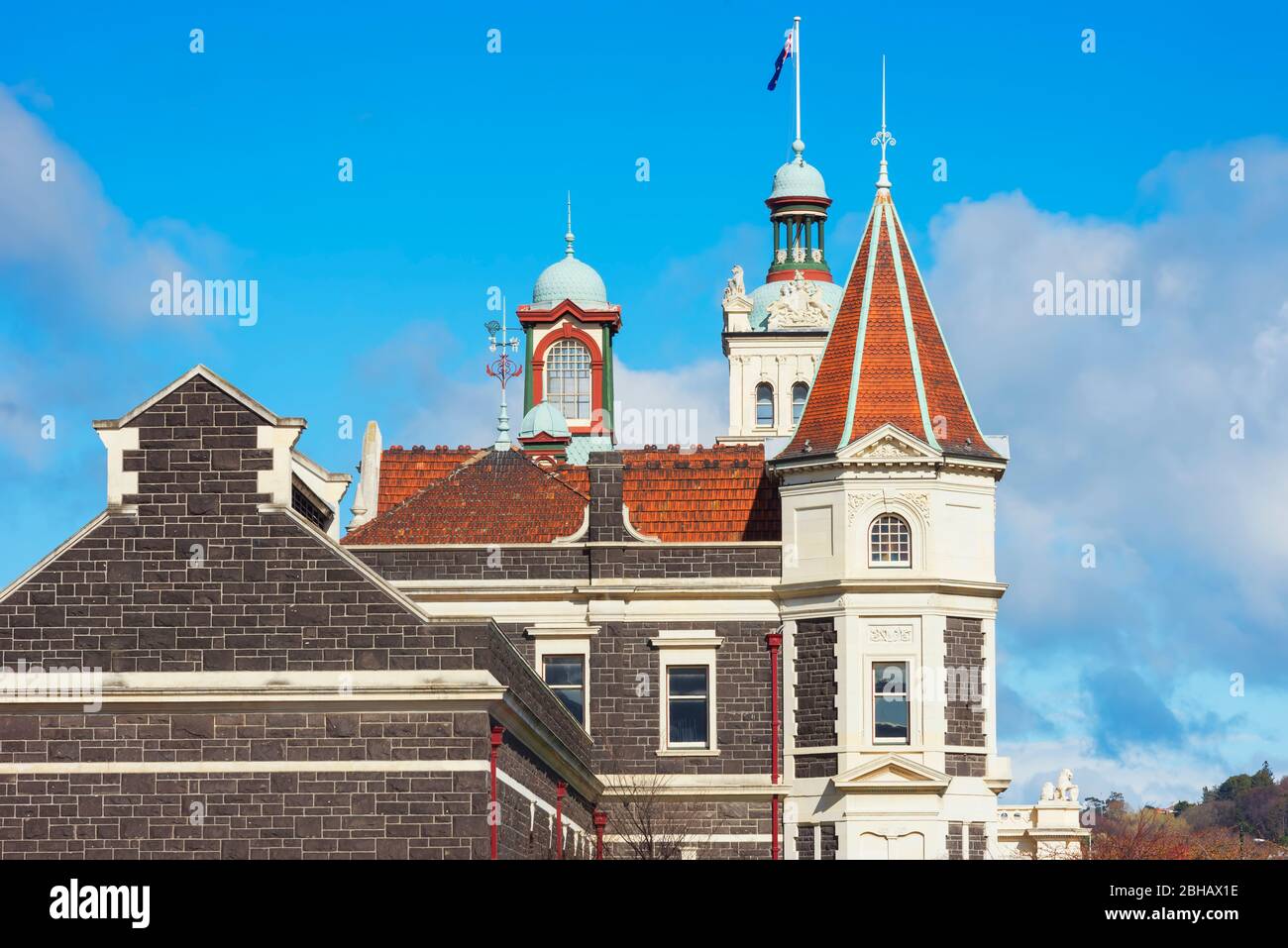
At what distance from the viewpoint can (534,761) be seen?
4162cm

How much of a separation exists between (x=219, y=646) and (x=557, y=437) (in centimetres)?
5207

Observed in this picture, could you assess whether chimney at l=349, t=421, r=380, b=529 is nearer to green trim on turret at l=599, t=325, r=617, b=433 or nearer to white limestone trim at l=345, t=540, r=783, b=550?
white limestone trim at l=345, t=540, r=783, b=550

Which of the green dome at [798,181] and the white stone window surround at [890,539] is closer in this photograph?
the white stone window surround at [890,539]

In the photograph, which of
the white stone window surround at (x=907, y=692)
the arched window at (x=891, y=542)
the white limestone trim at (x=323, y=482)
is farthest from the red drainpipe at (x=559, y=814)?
the arched window at (x=891, y=542)

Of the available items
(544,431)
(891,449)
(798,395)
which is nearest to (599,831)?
(891,449)

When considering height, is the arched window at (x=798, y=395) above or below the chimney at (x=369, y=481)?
above

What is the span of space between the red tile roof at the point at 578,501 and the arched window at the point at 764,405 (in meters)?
49.7

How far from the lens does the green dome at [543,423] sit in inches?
3499

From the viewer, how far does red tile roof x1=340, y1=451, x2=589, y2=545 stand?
59312 mm

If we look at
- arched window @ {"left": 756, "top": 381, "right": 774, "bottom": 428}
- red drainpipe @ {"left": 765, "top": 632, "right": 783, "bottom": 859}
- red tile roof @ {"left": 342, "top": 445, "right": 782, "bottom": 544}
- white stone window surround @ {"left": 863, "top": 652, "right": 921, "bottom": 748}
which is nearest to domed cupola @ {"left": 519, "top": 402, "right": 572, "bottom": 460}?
arched window @ {"left": 756, "top": 381, "right": 774, "bottom": 428}

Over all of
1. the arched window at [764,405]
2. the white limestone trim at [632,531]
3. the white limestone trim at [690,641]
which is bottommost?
the white limestone trim at [690,641]

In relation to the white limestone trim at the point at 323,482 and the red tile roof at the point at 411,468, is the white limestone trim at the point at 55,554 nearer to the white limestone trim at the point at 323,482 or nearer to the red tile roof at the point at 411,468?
the white limestone trim at the point at 323,482
